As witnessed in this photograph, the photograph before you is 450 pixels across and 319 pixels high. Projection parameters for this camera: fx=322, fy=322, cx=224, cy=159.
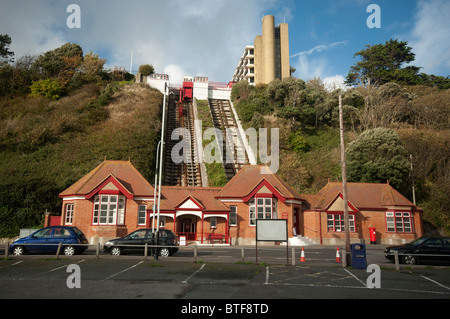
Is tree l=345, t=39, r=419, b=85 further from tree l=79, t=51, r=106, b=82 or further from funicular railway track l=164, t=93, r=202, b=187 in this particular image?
tree l=79, t=51, r=106, b=82

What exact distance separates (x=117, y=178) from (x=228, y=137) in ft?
89.1

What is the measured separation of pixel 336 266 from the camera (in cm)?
1619

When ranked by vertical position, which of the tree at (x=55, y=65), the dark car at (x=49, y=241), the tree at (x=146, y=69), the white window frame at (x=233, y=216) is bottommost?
the dark car at (x=49, y=241)

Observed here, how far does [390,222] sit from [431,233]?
6370mm

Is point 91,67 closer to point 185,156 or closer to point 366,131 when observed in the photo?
point 185,156

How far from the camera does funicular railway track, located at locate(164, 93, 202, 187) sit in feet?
139

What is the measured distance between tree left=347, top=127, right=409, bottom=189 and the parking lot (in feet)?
81.3

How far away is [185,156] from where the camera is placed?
4897 cm

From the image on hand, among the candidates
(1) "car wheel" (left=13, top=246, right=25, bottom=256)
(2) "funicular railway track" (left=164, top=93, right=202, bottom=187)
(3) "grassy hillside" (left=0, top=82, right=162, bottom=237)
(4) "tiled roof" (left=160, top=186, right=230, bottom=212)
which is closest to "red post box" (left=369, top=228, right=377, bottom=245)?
(4) "tiled roof" (left=160, top=186, right=230, bottom=212)

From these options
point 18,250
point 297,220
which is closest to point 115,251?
point 18,250

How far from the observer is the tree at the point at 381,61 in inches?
2606

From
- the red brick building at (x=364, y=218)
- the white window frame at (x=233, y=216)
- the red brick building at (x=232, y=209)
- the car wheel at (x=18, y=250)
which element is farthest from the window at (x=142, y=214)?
the red brick building at (x=364, y=218)

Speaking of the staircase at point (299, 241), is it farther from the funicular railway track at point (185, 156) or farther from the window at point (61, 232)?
the window at point (61, 232)

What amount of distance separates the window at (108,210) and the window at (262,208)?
41.3ft
